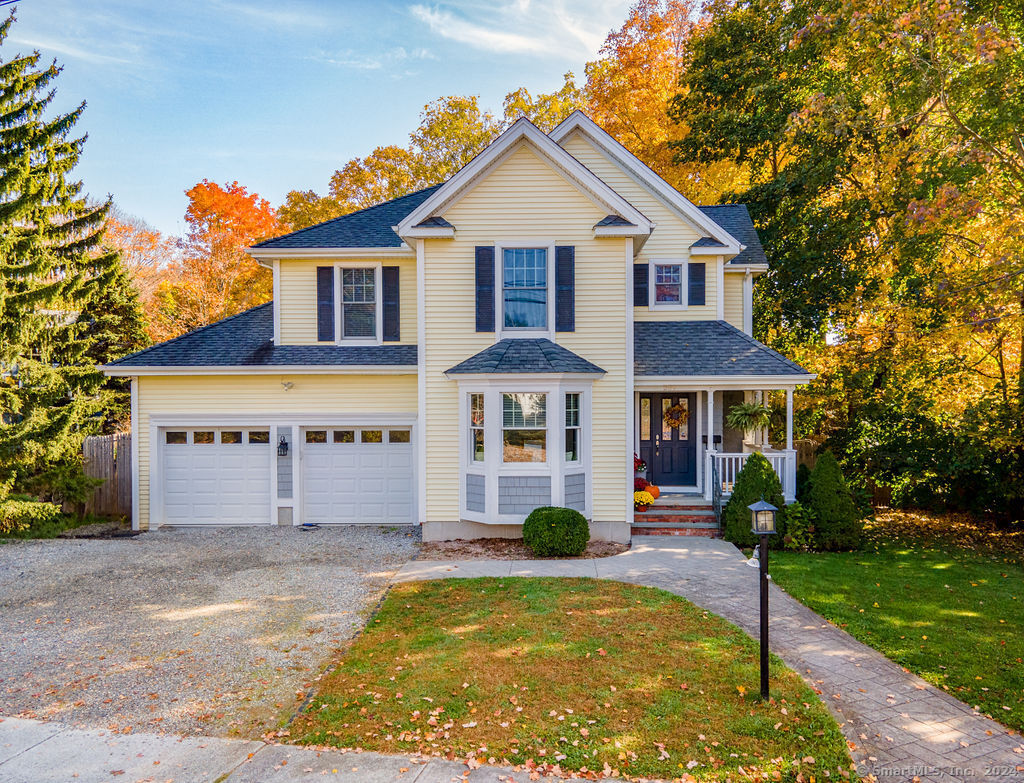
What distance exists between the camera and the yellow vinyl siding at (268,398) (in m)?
13.0

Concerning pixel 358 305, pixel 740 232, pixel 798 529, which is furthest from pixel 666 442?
pixel 358 305

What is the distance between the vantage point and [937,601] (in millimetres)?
8406

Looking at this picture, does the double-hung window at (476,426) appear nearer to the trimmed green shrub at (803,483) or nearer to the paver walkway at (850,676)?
the paver walkway at (850,676)

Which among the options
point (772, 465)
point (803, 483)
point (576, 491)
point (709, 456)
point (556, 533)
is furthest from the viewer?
point (803, 483)

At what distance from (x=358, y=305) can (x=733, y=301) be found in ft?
30.9

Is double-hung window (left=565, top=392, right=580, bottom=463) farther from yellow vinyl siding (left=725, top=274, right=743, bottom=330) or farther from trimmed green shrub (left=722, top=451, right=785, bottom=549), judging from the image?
yellow vinyl siding (left=725, top=274, right=743, bottom=330)

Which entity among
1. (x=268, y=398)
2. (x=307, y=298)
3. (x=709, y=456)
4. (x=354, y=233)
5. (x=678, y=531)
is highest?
(x=354, y=233)

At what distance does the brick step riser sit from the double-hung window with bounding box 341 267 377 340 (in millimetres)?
7268

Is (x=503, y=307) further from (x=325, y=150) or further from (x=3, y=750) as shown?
(x=325, y=150)

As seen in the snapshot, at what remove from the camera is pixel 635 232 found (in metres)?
11.1

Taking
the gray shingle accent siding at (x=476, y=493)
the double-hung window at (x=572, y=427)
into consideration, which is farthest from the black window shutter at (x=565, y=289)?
the gray shingle accent siding at (x=476, y=493)

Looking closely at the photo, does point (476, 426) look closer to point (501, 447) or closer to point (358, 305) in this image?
point (501, 447)

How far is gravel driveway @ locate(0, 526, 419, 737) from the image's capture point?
5379 mm

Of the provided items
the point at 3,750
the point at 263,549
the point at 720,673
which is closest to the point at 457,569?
the point at 263,549
